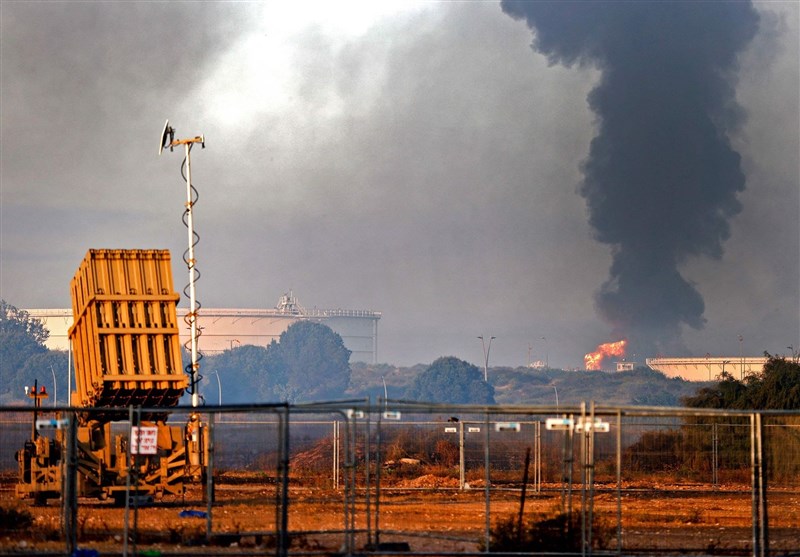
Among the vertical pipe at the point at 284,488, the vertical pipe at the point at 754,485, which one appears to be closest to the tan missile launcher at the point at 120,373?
the vertical pipe at the point at 284,488

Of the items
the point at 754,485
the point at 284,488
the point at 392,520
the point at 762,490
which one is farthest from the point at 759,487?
the point at 392,520

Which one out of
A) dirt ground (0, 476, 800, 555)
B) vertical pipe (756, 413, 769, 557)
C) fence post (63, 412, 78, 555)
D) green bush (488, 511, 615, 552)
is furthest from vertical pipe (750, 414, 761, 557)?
fence post (63, 412, 78, 555)

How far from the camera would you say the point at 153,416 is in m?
33.1

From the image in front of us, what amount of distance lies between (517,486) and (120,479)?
1643 cm

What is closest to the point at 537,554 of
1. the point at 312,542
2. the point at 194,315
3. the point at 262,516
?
the point at 312,542

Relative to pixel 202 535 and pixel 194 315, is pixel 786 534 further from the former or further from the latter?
pixel 194 315

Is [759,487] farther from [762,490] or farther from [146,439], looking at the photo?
[146,439]

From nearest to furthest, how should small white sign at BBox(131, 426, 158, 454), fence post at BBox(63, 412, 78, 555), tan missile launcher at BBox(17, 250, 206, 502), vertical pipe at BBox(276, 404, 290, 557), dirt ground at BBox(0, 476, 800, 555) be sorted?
vertical pipe at BBox(276, 404, 290, 557) → fence post at BBox(63, 412, 78, 555) → small white sign at BBox(131, 426, 158, 454) → dirt ground at BBox(0, 476, 800, 555) → tan missile launcher at BBox(17, 250, 206, 502)

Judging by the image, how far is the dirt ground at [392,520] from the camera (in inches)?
883

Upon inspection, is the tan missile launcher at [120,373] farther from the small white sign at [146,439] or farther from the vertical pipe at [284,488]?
the vertical pipe at [284,488]

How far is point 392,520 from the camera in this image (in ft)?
95.8

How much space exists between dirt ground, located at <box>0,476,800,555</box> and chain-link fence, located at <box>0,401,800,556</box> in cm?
6

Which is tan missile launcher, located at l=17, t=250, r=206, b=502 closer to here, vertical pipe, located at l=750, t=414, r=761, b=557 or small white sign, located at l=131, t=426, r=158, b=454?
small white sign, located at l=131, t=426, r=158, b=454

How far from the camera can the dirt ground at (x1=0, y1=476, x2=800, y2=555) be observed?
73.6ft
